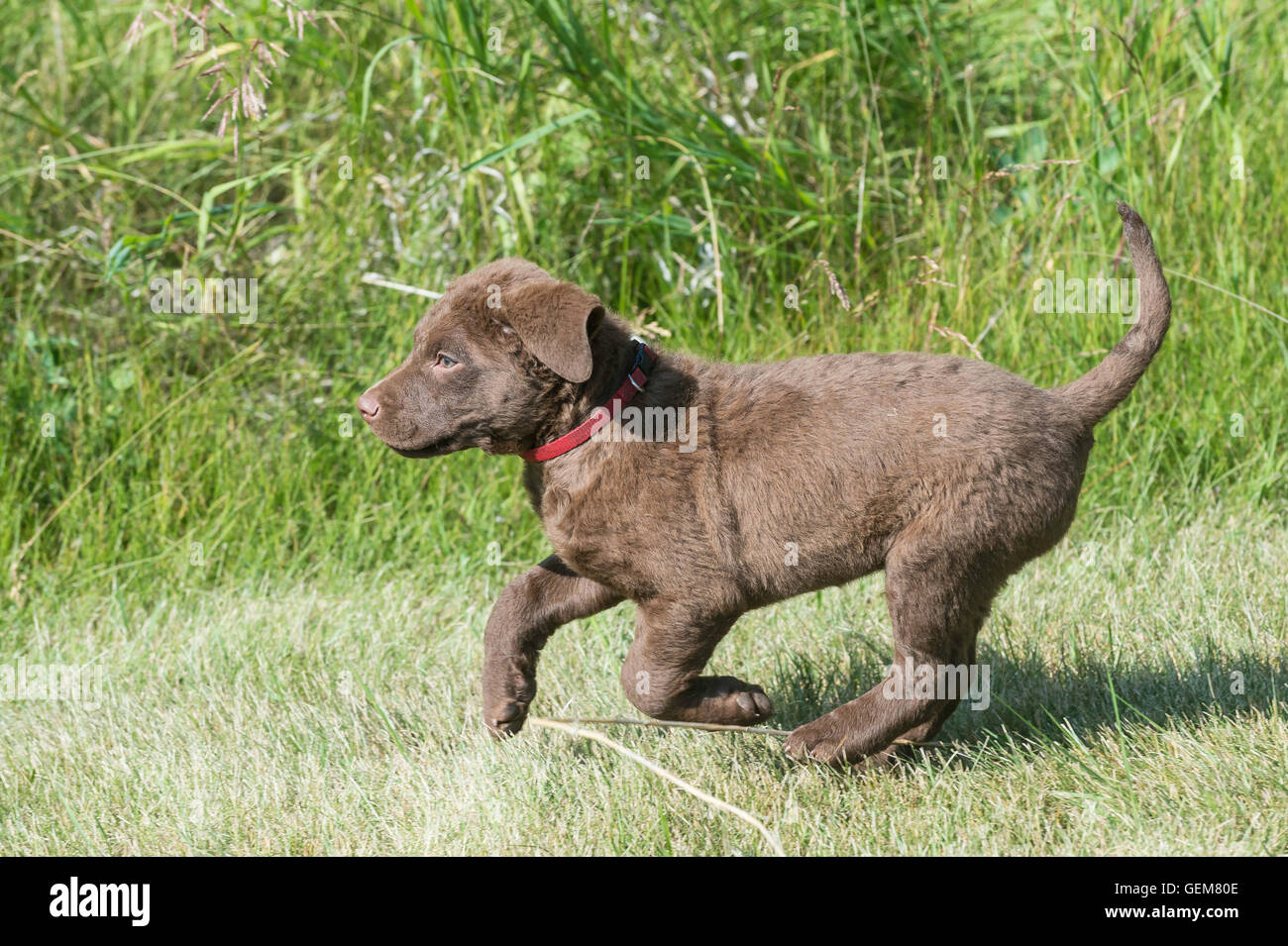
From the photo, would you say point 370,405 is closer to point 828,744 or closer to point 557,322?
point 557,322

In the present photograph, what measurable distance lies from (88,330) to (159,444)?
36.6 inches

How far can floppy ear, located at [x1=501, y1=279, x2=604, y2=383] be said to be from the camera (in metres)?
3.48

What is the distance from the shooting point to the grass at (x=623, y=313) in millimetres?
3867

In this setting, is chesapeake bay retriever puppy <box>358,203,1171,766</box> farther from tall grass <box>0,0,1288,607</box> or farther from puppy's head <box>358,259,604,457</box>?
tall grass <box>0,0,1288,607</box>

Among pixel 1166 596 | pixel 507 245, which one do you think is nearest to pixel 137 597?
pixel 507 245

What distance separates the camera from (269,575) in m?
5.48

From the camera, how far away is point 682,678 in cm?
365

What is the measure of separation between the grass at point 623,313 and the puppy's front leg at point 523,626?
0.15 m

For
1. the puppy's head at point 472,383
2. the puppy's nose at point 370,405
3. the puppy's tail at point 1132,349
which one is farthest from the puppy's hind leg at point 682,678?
the puppy's tail at point 1132,349

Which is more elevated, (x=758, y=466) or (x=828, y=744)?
(x=758, y=466)

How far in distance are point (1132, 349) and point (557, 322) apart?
1512 mm

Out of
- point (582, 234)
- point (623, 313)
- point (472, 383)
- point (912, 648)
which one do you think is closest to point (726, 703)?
point (912, 648)

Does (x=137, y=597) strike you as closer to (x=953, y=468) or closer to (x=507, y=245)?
(x=507, y=245)
